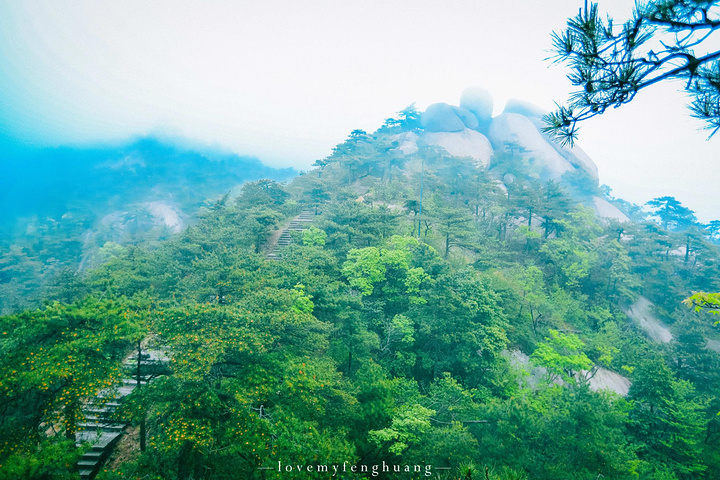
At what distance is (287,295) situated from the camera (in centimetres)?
1033

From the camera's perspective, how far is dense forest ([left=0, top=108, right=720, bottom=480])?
7324mm

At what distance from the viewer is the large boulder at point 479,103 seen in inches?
2040

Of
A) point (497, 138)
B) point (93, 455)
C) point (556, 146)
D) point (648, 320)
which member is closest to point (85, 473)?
point (93, 455)

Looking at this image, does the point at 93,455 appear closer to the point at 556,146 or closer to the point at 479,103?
the point at 556,146

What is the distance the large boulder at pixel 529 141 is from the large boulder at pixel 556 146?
3.40 feet

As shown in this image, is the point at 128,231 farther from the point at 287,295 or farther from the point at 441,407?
the point at 441,407

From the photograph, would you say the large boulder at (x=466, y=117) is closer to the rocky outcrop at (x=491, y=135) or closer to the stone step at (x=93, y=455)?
the rocky outcrop at (x=491, y=135)

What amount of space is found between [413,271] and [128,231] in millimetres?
49861

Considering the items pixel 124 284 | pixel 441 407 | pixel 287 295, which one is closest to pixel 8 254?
pixel 124 284

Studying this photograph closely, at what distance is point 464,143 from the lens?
4584 centimetres

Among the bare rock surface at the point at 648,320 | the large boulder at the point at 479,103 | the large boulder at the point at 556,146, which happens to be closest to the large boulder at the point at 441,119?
the large boulder at the point at 479,103

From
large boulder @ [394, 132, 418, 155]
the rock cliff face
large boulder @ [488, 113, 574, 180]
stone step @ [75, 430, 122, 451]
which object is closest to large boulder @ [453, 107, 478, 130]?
the rock cliff face

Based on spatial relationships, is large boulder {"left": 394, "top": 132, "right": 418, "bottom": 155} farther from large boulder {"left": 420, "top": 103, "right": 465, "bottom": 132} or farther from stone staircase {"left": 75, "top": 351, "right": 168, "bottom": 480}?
stone staircase {"left": 75, "top": 351, "right": 168, "bottom": 480}

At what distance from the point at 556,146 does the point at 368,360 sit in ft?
172
